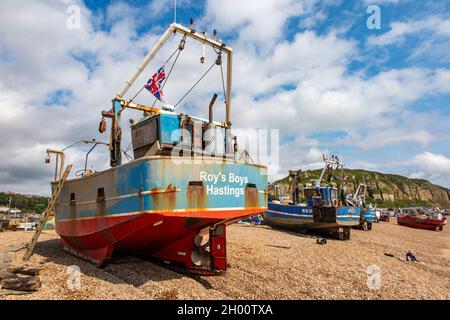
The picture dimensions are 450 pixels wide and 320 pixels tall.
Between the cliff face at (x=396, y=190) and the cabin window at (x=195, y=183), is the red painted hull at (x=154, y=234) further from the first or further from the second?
the cliff face at (x=396, y=190)

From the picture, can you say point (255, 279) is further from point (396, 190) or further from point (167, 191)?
point (396, 190)

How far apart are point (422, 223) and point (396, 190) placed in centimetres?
11925

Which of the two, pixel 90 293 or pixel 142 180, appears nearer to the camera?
pixel 90 293

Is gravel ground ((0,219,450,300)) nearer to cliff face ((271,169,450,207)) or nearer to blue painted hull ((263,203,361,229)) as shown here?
blue painted hull ((263,203,361,229))

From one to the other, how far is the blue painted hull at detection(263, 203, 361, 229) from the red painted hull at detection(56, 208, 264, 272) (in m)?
11.8

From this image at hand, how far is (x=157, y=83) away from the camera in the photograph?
10.8m

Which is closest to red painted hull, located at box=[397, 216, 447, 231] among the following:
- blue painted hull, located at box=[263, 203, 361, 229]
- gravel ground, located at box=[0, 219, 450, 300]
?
blue painted hull, located at box=[263, 203, 361, 229]

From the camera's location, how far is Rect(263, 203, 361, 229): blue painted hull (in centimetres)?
2025

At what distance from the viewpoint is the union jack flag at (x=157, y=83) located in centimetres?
1075

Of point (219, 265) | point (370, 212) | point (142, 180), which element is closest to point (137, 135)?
point (142, 180)

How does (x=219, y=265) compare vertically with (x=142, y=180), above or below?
below
